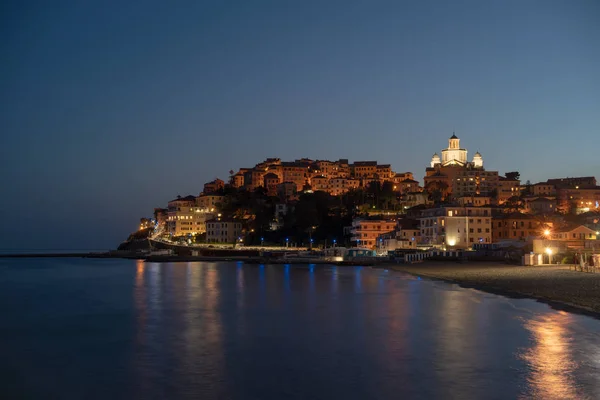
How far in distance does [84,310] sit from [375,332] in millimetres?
16718

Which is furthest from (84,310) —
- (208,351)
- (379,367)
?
(379,367)

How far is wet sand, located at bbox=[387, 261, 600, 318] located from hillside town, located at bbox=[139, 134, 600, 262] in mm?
9883

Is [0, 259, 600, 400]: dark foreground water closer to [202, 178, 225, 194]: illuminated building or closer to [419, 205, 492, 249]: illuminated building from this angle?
[419, 205, 492, 249]: illuminated building

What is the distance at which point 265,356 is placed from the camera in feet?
56.1

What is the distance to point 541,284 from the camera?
31594 millimetres

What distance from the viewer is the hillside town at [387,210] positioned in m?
66.1

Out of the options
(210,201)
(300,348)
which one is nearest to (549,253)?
(300,348)

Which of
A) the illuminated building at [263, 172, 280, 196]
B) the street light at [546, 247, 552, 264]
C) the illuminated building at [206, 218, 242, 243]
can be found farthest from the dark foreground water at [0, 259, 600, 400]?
the illuminated building at [263, 172, 280, 196]

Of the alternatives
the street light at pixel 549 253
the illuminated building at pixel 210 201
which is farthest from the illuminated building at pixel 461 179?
the street light at pixel 549 253

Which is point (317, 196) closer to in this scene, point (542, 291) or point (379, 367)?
point (542, 291)

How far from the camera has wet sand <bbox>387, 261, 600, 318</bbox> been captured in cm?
2448

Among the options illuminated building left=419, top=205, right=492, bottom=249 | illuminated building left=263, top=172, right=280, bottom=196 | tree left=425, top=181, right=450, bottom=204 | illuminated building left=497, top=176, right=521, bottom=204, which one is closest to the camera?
illuminated building left=419, top=205, right=492, bottom=249

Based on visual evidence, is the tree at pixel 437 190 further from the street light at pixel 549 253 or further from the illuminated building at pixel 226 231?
the street light at pixel 549 253

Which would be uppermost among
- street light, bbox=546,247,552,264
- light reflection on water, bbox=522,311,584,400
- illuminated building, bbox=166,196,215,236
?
illuminated building, bbox=166,196,215,236
